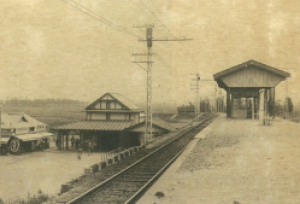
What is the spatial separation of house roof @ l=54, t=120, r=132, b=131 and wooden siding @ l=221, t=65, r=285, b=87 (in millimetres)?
5969

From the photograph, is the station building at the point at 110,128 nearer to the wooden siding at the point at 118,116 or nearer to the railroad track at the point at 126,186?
the wooden siding at the point at 118,116

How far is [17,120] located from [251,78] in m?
8.19

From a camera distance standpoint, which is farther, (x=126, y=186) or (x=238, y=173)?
(x=126, y=186)

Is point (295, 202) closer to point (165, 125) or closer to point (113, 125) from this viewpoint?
point (113, 125)

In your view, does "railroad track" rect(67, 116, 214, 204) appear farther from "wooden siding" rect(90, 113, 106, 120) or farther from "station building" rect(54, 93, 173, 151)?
"wooden siding" rect(90, 113, 106, 120)

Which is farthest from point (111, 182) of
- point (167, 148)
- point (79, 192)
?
point (167, 148)

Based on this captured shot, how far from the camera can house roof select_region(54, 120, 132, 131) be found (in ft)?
47.0

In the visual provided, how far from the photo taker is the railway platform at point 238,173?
17.7ft

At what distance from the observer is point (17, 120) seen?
8.34 metres

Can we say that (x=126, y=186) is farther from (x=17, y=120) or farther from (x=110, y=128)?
(x=110, y=128)

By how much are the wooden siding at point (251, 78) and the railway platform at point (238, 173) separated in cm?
189

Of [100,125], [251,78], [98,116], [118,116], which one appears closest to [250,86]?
[251,78]

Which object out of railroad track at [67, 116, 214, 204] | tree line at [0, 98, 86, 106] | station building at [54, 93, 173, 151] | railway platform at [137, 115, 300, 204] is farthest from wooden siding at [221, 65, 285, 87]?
tree line at [0, 98, 86, 106]

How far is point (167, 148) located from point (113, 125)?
197 inches
